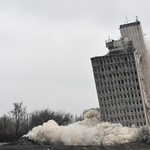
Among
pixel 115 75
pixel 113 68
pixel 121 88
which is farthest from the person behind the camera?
pixel 113 68

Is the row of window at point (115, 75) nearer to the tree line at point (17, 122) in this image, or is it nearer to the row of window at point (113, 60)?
the row of window at point (113, 60)

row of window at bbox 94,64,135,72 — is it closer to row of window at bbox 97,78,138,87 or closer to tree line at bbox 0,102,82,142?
row of window at bbox 97,78,138,87

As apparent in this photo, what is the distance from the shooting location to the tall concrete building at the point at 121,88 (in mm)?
99188

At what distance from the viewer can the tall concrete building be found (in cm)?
9919

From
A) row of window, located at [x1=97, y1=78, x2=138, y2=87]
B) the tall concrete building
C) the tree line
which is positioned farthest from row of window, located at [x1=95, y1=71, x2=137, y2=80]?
the tree line

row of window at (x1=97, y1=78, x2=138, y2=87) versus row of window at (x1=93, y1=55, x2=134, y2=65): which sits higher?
row of window at (x1=93, y1=55, x2=134, y2=65)

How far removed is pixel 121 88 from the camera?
100625 millimetres


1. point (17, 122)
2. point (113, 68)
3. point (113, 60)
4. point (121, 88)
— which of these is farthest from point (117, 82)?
point (17, 122)

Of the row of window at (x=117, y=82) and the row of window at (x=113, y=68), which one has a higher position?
→ the row of window at (x=113, y=68)

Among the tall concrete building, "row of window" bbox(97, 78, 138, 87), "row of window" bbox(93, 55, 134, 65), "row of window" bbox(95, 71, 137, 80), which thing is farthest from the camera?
"row of window" bbox(93, 55, 134, 65)

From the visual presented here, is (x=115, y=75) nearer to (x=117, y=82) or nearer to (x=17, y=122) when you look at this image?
(x=117, y=82)

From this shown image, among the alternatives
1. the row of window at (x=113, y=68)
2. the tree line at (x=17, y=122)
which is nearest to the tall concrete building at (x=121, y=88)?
the row of window at (x=113, y=68)

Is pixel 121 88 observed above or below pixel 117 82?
below

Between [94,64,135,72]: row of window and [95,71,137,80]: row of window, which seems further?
[94,64,135,72]: row of window
